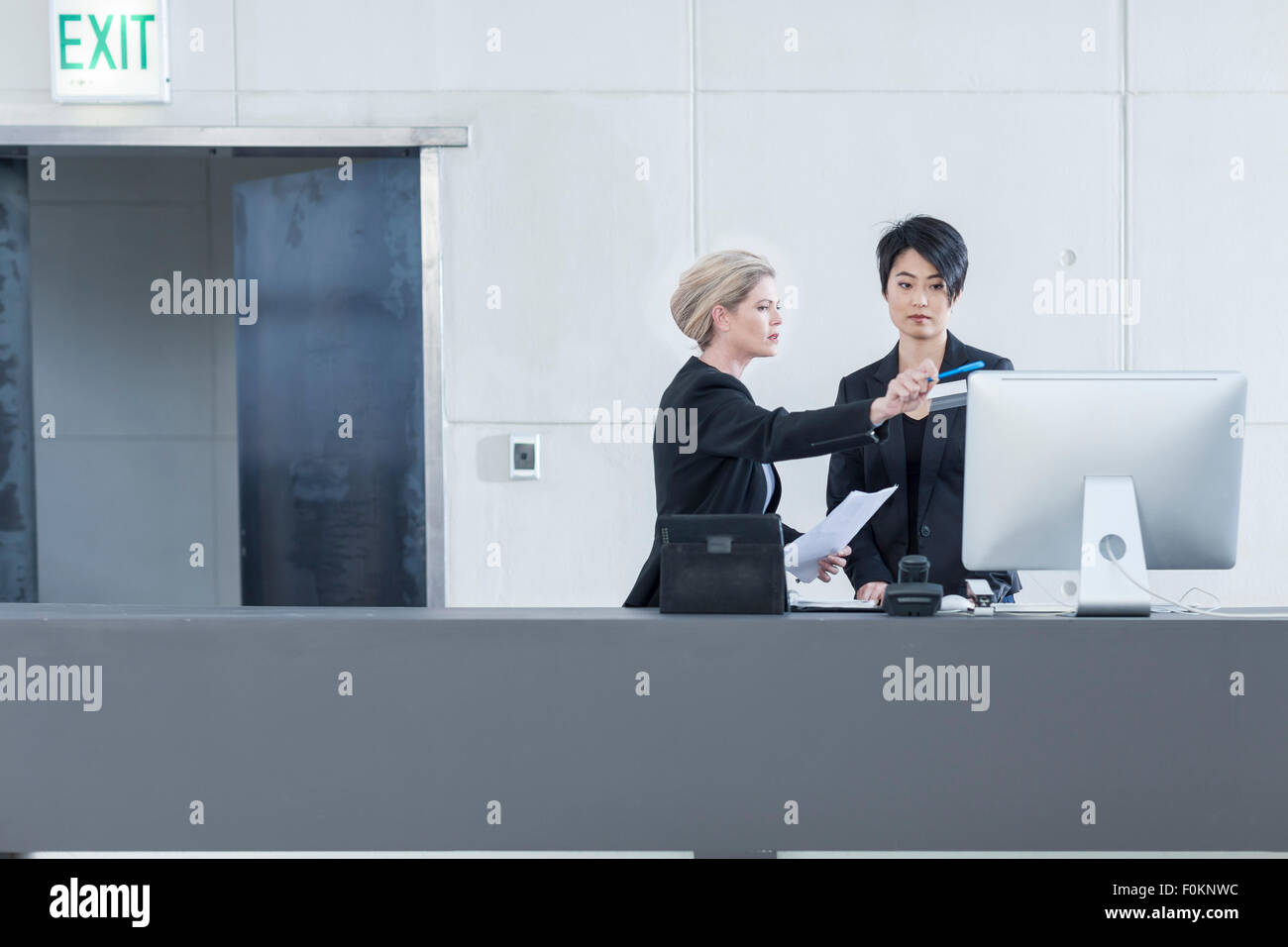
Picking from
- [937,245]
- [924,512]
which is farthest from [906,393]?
[937,245]

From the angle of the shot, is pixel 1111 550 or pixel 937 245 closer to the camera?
pixel 1111 550

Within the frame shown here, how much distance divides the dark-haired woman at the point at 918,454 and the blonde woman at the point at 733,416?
36cm

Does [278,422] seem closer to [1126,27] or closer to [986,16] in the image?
[986,16]

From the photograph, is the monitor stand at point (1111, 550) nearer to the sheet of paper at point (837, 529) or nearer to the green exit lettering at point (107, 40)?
the sheet of paper at point (837, 529)

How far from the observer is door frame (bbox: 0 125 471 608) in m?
3.68

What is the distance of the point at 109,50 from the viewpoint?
144 inches

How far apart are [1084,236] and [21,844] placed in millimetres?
3487

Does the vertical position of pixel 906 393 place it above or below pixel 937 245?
below

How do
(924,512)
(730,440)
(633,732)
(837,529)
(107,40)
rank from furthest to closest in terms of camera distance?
(107,40) < (924,512) < (730,440) < (837,529) < (633,732)

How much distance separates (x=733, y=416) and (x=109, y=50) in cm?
262

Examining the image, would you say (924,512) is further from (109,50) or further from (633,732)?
(109,50)

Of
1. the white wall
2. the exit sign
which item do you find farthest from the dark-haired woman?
the exit sign
